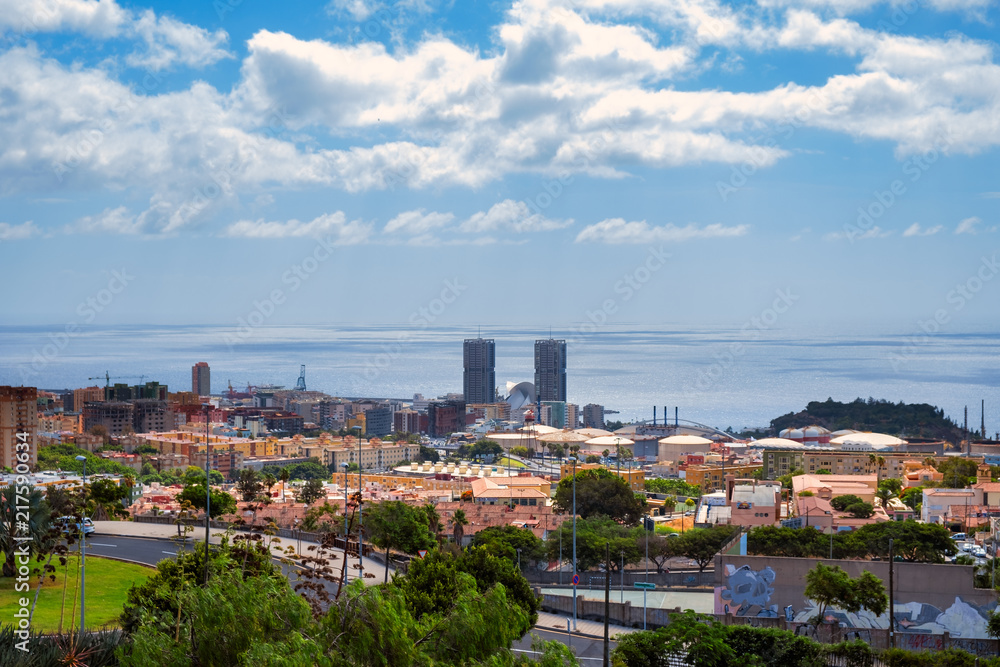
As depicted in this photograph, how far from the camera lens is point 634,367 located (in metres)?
127

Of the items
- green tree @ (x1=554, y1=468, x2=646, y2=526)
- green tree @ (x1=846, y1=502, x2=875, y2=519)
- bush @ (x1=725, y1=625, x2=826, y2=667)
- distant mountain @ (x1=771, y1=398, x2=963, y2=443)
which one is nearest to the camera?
bush @ (x1=725, y1=625, x2=826, y2=667)

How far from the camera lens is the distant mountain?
189ft

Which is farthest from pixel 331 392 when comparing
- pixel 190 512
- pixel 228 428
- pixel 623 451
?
Answer: pixel 190 512

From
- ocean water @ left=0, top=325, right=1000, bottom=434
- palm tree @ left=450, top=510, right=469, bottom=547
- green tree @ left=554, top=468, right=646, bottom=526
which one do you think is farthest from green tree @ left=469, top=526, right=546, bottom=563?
ocean water @ left=0, top=325, right=1000, bottom=434

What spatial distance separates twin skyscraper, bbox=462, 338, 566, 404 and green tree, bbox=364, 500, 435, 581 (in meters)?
71.6

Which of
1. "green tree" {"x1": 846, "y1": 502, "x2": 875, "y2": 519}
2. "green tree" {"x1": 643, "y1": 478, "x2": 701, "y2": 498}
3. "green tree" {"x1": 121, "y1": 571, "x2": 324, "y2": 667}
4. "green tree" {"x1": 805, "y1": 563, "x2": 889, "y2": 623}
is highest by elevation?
"green tree" {"x1": 121, "y1": 571, "x2": 324, "y2": 667}

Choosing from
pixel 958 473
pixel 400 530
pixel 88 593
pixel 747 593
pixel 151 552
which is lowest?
pixel 958 473

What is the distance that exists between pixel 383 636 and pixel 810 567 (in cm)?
739

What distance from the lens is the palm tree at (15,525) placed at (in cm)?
1223

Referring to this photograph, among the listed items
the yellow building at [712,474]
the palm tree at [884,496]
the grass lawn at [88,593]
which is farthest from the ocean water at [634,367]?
the grass lawn at [88,593]

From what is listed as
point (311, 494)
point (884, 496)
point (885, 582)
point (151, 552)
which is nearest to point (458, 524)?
point (151, 552)

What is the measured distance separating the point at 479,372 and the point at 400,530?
7708cm

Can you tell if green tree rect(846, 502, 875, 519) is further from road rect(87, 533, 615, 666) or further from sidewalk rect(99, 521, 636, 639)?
road rect(87, 533, 615, 666)

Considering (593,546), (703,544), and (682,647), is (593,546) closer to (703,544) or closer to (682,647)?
(703,544)
